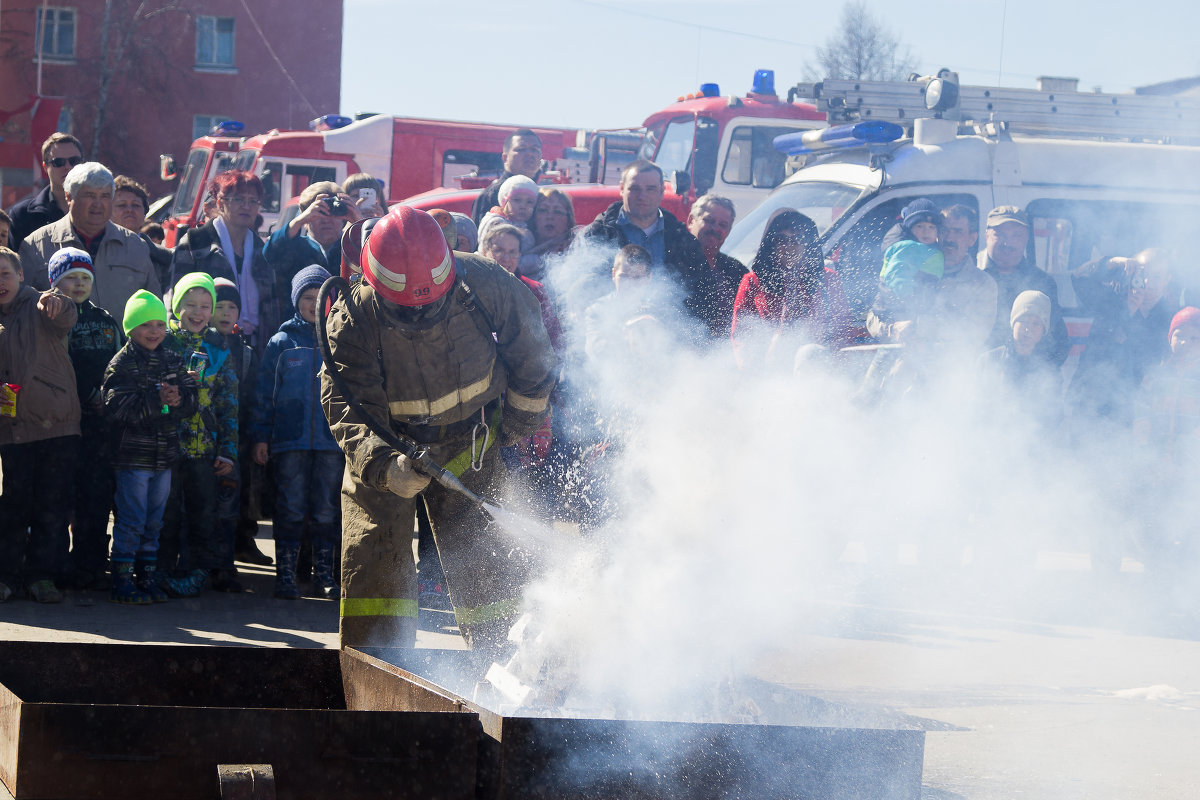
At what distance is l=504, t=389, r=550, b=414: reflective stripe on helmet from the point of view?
16.2ft

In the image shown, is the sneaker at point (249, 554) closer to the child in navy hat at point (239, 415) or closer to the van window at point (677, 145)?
the child in navy hat at point (239, 415)

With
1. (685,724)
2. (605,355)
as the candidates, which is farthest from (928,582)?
(685,724)

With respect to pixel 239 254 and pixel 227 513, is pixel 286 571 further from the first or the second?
pixel 239 254

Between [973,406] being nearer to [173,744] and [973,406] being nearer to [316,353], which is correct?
[316,353]

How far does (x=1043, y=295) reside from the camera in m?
7.74

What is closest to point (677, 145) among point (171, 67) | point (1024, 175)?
point (1024, 175)

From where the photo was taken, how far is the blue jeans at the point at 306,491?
267 inches

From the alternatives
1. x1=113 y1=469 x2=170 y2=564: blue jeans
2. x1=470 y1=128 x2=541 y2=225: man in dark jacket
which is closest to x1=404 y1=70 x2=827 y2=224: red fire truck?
x1=470 y1=128 x2=541 y2=225: man in dark jacket

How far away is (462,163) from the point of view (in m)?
16.0

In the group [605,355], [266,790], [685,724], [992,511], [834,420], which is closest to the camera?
[266,790]

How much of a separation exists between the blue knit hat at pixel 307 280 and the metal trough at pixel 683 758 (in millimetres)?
3472

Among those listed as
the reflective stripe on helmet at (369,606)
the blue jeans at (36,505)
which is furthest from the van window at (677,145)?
the reflective stripe on helmet at (369,606)

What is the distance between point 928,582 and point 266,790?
579 cm

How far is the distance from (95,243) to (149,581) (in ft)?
6.35
